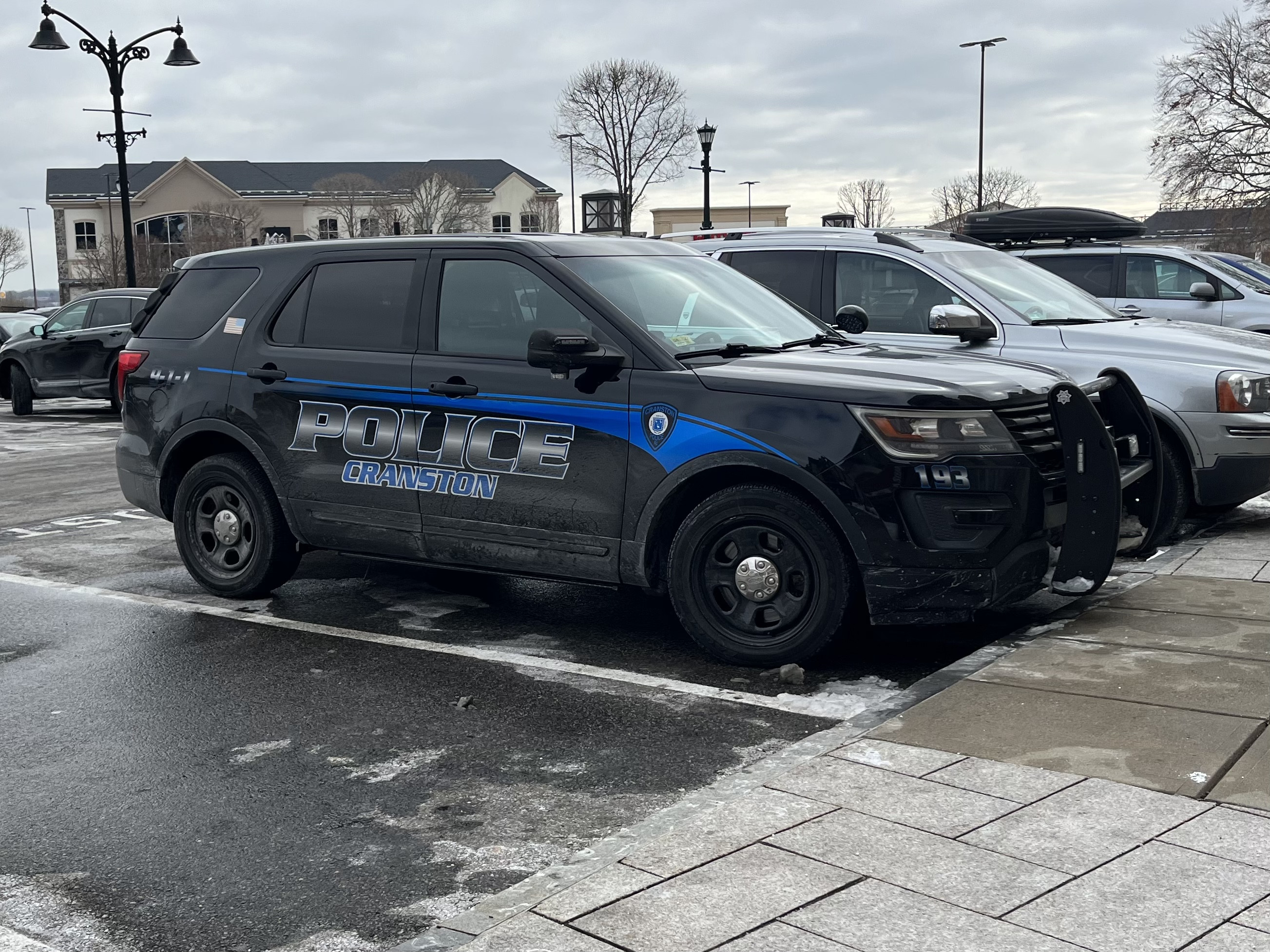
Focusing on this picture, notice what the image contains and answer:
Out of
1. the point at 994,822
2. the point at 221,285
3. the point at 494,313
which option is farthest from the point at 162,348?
the point at 994,822

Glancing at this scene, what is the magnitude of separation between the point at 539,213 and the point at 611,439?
78837 mm

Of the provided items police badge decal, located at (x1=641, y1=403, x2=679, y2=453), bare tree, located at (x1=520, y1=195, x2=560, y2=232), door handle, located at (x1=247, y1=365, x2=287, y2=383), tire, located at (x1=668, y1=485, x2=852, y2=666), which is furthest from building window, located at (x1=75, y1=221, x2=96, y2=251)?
tire, located at (x1=668, y1=485, x2=852, y2=666)

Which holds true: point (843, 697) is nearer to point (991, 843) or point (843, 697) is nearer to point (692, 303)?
point (991, 843)

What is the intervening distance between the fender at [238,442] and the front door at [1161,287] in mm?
8613

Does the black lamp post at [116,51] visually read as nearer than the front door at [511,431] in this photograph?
No

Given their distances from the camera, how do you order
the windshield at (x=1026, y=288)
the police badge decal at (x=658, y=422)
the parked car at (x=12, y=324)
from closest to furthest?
1. the police badge decal at (x=658, y=422)
2. the windshield at (x=1026, y=288)
3. the parked car at (x=12, y=324)

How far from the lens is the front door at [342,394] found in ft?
21.3

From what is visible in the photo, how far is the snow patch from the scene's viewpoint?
15.5 feet

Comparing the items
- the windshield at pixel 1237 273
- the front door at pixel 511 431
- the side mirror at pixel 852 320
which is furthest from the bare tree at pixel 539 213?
the front door at pixel 511 431

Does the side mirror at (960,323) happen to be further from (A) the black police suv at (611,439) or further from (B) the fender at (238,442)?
(B) the fender at (238,442)

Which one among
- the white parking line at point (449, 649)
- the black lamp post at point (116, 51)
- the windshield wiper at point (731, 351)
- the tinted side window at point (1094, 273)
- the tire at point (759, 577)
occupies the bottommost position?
the white parking line at point (449, 649)

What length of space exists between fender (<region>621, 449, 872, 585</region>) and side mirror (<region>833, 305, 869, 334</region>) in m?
3.21

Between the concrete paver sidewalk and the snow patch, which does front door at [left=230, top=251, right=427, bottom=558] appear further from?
the concrete paver sidewalk

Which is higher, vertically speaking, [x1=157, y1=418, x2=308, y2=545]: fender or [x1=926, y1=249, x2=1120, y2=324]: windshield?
A: [x1=926, y1=249, x2=1120, y2=324]: windshield
